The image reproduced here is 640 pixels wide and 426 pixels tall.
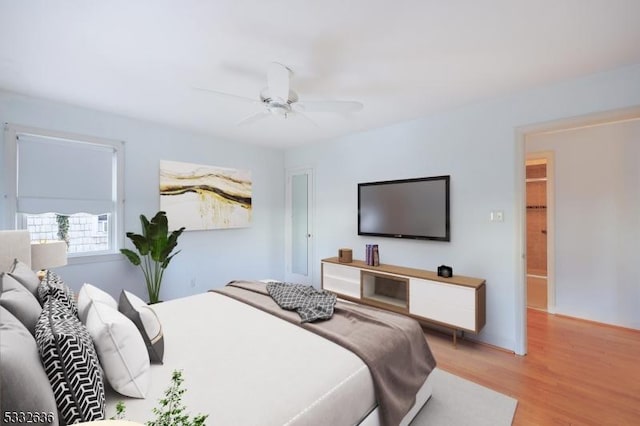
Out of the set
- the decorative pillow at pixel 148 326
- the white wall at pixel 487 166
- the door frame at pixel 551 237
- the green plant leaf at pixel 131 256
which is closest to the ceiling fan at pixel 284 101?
the decorative pillow at pixel 148 326

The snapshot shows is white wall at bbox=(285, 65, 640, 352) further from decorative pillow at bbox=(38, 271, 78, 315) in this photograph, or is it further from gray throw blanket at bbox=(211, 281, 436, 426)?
decorative pillow at bbox=(38, 271, 78, 315)

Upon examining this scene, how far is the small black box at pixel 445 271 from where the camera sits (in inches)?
115

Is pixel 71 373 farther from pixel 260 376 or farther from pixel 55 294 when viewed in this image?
pixel 55 294

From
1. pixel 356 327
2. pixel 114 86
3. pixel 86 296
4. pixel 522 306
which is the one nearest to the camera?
pixel 86 296

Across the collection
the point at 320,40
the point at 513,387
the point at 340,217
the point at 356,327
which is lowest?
the point at 513,387

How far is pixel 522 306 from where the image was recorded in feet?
8.63

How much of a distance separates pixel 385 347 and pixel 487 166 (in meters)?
2.22

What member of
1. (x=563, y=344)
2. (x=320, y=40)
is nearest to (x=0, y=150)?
(x=320, y=40)

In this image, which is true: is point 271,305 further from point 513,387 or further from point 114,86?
point 114,86

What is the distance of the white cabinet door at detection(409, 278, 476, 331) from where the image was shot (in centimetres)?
262

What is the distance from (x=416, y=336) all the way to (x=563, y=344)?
211 cm

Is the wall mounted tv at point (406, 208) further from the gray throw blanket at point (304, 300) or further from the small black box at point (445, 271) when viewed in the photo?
the gray throw blanket at point (304, 300)

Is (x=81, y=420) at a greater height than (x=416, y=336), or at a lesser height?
greater

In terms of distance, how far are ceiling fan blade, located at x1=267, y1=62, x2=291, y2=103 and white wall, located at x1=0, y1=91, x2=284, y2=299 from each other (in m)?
2.30
